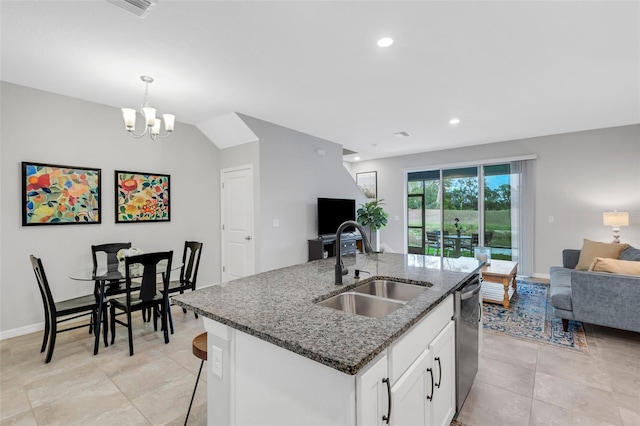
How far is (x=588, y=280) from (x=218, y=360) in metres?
3.40

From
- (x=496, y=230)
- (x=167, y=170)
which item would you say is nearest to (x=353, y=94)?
(x=167, y=170)

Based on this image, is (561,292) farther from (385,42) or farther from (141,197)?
(141,197)

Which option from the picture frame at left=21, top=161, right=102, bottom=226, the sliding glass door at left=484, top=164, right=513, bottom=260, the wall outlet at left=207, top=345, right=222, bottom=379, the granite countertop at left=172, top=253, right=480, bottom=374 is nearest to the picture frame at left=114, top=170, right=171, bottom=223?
the picture frame at left=21, top=161, right=102, bottom=226

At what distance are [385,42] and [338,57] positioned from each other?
0.43m

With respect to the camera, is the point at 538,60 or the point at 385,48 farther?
the point at 538,60

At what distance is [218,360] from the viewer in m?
1.37

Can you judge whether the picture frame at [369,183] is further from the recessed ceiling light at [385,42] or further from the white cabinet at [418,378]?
the white cabinet at [418,378]

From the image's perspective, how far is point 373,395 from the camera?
100 centimetres

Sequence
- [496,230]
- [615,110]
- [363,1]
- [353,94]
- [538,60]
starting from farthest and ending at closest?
[496,230], [615,110], [353,94], [538,60], [363,1]

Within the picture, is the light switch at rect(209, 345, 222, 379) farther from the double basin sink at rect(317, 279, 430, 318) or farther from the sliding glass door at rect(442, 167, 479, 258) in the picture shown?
the sliding glass door at rect(442, 167, 479, 258)

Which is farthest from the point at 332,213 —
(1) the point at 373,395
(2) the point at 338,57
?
(1) the point at 373,395

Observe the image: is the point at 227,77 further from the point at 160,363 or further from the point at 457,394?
the point at 457,394

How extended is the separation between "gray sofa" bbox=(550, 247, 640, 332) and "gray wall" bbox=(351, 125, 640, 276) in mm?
2762

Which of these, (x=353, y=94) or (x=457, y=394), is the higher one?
(x=353, y=94)
